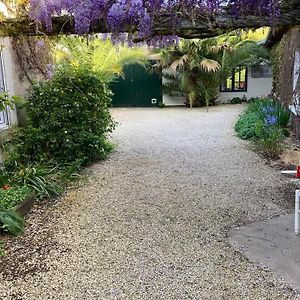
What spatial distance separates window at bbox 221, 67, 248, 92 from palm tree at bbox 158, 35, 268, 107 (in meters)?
1.09

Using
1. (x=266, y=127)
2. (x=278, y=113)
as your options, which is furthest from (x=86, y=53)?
(x=278, y=113)

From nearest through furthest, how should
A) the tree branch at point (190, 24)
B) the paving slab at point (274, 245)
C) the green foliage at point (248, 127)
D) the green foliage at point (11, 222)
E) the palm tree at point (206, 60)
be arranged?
the paving slab at point (274, 245) → the green foliage at point (11, 222) → the tree branch at point (190, 24) → the green foliage at point (248, 127) → the palm tree at point (206, 60)

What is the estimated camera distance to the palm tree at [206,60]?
13.9 meters

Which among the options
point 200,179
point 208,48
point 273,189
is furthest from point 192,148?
point 208,48

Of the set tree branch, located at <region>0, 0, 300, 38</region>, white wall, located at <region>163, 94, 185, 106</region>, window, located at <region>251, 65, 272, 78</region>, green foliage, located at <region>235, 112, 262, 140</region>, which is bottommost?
white wall, located at <region>163, 94, 185, 106</region>

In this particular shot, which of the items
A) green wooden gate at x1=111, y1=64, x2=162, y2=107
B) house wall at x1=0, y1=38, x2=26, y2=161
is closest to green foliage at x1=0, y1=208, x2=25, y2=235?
house wall at x1=0, y1=38, x2=26, y2=161

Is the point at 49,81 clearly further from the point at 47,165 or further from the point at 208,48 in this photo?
the point at 208,48

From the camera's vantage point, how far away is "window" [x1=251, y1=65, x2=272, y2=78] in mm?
15602

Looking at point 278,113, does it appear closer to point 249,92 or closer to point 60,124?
point 60,124

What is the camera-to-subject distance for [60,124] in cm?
590

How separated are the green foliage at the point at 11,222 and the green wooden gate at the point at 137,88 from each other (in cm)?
1233

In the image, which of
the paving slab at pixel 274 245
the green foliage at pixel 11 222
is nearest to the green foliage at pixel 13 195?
the green foliage at pixel 11 222

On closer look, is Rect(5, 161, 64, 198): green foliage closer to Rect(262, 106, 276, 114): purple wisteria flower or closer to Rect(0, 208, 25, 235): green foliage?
Rect(0, 208, 25, 235): green foliage

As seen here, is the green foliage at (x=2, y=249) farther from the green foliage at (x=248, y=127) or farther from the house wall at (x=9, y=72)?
the green foliage at (x=248, y=127)
